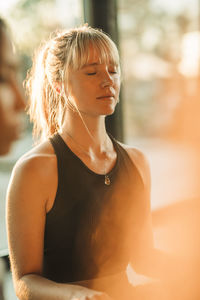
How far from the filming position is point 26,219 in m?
0.96

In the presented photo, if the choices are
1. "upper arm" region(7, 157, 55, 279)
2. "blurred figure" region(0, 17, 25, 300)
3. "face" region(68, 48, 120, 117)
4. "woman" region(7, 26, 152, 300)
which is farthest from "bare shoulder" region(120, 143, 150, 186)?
"blurred figure" region(0, 17, 25, 300)

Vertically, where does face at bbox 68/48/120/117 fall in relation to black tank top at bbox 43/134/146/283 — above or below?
above

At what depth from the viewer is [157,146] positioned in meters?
1.76

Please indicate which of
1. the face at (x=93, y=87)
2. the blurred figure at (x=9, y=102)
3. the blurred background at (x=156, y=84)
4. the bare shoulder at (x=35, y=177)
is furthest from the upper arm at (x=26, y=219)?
the blurred figure at (x=9, y=102)

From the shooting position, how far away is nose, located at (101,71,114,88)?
1.02 metres

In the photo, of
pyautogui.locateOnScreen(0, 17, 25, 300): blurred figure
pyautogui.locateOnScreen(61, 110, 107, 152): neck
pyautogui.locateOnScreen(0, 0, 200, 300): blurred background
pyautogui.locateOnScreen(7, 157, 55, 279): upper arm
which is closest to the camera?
pyautogui.locateOnScreen(0, 17, 25, 300): blurred figure

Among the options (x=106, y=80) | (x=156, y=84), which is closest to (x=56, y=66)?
(x=106, y=80)

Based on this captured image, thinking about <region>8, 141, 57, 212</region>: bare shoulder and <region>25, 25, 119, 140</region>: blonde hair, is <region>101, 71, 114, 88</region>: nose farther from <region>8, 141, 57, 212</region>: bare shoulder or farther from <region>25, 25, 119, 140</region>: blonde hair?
<region>8, 141, 57, 212</region>: bare shoulder

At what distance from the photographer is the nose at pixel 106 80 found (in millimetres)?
1025

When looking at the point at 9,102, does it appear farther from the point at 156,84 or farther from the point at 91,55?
the point at 156,84

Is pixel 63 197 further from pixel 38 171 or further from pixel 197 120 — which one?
pixel 197 120

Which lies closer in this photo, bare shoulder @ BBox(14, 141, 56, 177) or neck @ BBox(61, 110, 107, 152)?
bare shoulder @ BBox(14, 141, 56, 177)

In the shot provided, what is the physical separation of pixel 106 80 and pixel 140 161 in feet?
1.20

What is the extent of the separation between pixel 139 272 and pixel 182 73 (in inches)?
29.2
